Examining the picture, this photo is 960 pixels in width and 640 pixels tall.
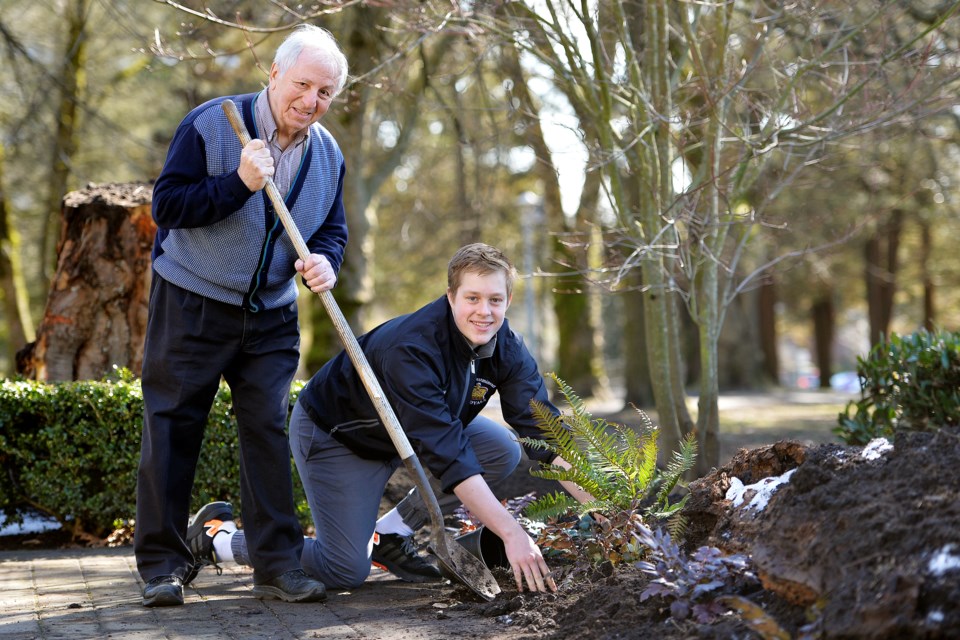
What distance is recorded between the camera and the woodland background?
540cm

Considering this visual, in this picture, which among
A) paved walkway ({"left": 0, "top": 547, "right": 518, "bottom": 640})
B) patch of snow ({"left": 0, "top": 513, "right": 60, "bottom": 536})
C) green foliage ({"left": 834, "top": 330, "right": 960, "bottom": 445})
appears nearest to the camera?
paved walkway ({"left": 0, "top": 547, "right": 518, "bottom": 640})

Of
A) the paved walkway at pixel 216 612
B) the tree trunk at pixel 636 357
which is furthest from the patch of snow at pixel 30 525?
the tree trunk at pixel 636 357

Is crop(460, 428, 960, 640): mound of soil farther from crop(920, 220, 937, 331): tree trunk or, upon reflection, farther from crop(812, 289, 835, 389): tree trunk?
crop(812, 289, 835, 389): tree trunk

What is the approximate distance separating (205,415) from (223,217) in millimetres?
817

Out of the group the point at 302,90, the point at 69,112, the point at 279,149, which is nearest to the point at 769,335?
the point at 69,112

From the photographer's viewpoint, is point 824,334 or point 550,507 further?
point 824,334

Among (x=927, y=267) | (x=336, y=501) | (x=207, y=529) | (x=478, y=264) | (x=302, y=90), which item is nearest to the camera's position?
(x=302, y=90)

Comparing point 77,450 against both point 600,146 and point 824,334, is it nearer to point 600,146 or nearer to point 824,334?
point 600,146

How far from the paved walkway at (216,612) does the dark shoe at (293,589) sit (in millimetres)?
38

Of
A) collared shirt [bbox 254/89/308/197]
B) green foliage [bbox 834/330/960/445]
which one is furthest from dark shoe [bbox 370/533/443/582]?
green foliage [bbox 834/330/960/445]

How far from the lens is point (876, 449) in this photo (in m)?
3.26

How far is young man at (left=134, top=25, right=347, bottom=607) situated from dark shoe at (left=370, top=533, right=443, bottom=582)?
1.53ft

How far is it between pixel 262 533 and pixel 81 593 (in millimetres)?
845

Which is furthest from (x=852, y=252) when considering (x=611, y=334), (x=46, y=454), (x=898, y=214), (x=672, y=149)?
(x=46, y=454)
